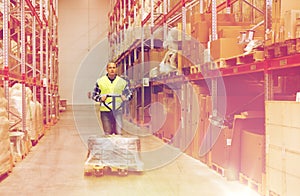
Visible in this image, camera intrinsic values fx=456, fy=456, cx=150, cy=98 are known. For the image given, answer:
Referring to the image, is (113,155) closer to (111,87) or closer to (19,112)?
(111,87)

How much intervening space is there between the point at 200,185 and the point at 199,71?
2.02m

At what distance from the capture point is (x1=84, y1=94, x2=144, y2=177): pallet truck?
6113mm

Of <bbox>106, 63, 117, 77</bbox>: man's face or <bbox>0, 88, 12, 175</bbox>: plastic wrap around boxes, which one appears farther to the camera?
<bbox>106, 63, 117, 77</bbox>: man's face

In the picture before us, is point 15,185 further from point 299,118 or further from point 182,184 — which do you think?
point 299,118

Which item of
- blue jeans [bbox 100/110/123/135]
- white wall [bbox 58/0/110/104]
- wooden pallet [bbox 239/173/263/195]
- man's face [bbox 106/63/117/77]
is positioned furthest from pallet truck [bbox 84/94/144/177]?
white wall [bbox 58/0/110/104]

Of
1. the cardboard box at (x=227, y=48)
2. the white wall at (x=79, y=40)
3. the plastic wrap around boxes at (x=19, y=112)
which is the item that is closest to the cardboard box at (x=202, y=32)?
the cardboard box at (x=227, y=48)

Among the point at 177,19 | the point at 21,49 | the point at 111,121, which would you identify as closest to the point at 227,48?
the point at 111,121

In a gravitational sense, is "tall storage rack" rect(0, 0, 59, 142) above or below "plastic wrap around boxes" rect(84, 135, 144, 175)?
above

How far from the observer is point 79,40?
2677 centimetres

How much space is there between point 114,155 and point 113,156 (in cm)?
2

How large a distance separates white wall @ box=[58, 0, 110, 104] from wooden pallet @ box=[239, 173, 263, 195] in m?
21.3

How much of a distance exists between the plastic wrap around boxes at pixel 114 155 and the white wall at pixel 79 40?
20.2 meters

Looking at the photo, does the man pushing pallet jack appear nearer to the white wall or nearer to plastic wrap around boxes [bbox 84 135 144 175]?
plastic wrap around boxes [bbox 84 135 144 175]

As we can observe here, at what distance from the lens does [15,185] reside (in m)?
5.58
